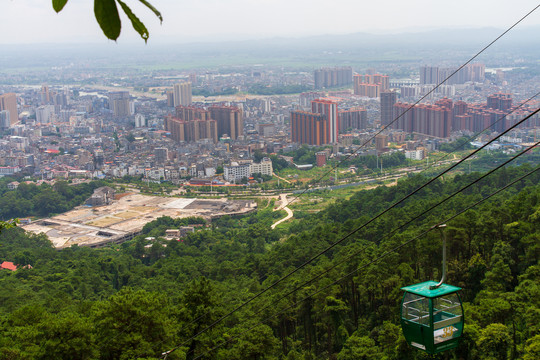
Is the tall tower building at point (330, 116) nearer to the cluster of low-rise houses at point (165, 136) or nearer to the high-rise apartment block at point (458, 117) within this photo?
the cluster of low-rise houses at point (165, 136)

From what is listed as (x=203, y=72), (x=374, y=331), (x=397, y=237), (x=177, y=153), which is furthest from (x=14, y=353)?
(x=203, y=72)

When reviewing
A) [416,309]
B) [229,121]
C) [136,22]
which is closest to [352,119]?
[229,121]

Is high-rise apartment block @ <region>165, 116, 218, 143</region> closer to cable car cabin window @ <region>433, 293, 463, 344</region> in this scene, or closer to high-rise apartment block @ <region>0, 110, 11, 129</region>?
high-rise apartment block @ <region>0, 110, 11, 129</region>

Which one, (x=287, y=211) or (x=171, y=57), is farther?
(x=171, y=57)

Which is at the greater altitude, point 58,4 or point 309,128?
point 58,4

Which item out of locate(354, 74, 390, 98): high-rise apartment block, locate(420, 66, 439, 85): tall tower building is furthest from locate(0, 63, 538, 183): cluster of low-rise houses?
locate(420, 66, 439, 85): tall tower building

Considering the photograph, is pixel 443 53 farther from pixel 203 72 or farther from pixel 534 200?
pixel 534 200

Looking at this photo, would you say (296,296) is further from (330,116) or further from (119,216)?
(330,116)
